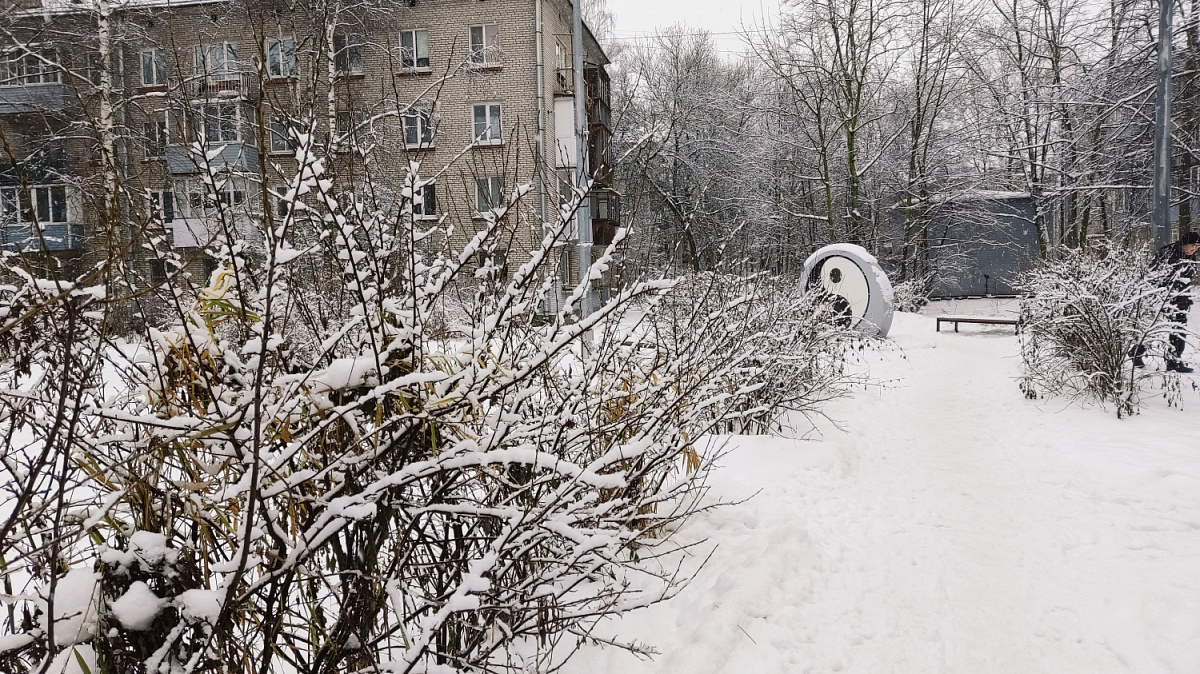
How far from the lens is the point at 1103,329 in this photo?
7.32m

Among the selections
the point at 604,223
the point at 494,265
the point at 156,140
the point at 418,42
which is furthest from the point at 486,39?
the point at 494,265

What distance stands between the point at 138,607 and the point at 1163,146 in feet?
41.4

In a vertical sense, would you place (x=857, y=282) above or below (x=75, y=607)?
above

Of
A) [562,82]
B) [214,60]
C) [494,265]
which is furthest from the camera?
[562,82]

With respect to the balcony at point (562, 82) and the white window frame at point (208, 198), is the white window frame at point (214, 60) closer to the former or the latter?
the white window frame at point (208, 198)

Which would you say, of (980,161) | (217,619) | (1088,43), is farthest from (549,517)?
(980,161)

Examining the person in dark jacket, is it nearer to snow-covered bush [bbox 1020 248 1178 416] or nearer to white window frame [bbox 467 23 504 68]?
snow-covered bush [bbox 1020 248 1178 416]

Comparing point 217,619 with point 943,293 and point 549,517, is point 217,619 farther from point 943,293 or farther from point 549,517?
point 943,293

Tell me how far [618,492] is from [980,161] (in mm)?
32346

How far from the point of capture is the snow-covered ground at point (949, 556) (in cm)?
333

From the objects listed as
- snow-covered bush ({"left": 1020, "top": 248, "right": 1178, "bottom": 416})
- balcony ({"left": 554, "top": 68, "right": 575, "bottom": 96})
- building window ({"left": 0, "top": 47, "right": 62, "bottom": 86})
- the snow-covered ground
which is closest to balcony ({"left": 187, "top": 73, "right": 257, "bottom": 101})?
building window ({"left": 0, "top": 47, "right": 62, "bottom": 86})

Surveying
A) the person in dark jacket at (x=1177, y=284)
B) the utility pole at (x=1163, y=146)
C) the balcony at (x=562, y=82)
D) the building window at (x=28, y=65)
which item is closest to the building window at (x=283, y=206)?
the building window at (x=28, y=65)

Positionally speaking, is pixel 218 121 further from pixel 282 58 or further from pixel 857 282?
pixel 857 282

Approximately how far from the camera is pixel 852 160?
23.8 m
